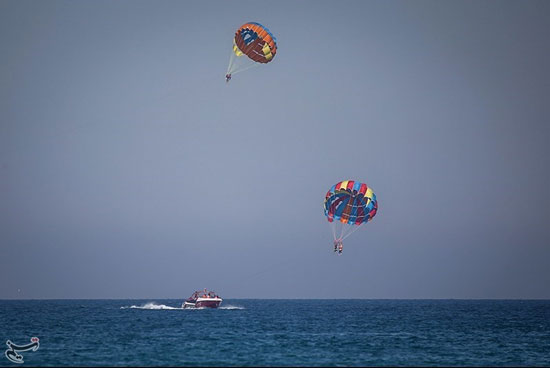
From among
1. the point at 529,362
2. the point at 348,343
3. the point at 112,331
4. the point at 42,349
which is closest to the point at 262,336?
the point at 348,343

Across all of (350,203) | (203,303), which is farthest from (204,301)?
(350,203)

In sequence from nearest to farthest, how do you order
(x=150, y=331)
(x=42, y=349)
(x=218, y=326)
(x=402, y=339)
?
(x=42, y=349) → (x=402, y=339) → (x=150, y=331) → (x=218, y=326)

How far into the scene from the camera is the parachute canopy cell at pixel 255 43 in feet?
270

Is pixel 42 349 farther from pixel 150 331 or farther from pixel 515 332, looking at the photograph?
pixel 515 332

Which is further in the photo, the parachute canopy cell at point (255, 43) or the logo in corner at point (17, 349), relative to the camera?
the parachute canopy cell at point (255, 43)

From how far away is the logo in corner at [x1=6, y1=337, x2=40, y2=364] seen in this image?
59.1 m

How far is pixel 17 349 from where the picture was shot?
221 ft

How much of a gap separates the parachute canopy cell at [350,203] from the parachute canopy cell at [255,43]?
1498 centimetres

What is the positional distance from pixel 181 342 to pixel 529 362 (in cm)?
2955

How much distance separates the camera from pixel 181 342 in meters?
73.6

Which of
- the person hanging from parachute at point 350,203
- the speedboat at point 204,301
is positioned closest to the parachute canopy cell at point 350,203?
the person hanging from parachute at point 350,203

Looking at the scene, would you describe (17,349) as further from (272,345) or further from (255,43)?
(255,43)

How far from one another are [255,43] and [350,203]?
1876 centimetres

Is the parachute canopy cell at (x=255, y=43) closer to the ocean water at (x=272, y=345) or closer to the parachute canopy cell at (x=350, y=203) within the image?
the parachute canopy cell at (x=350, y=203)
